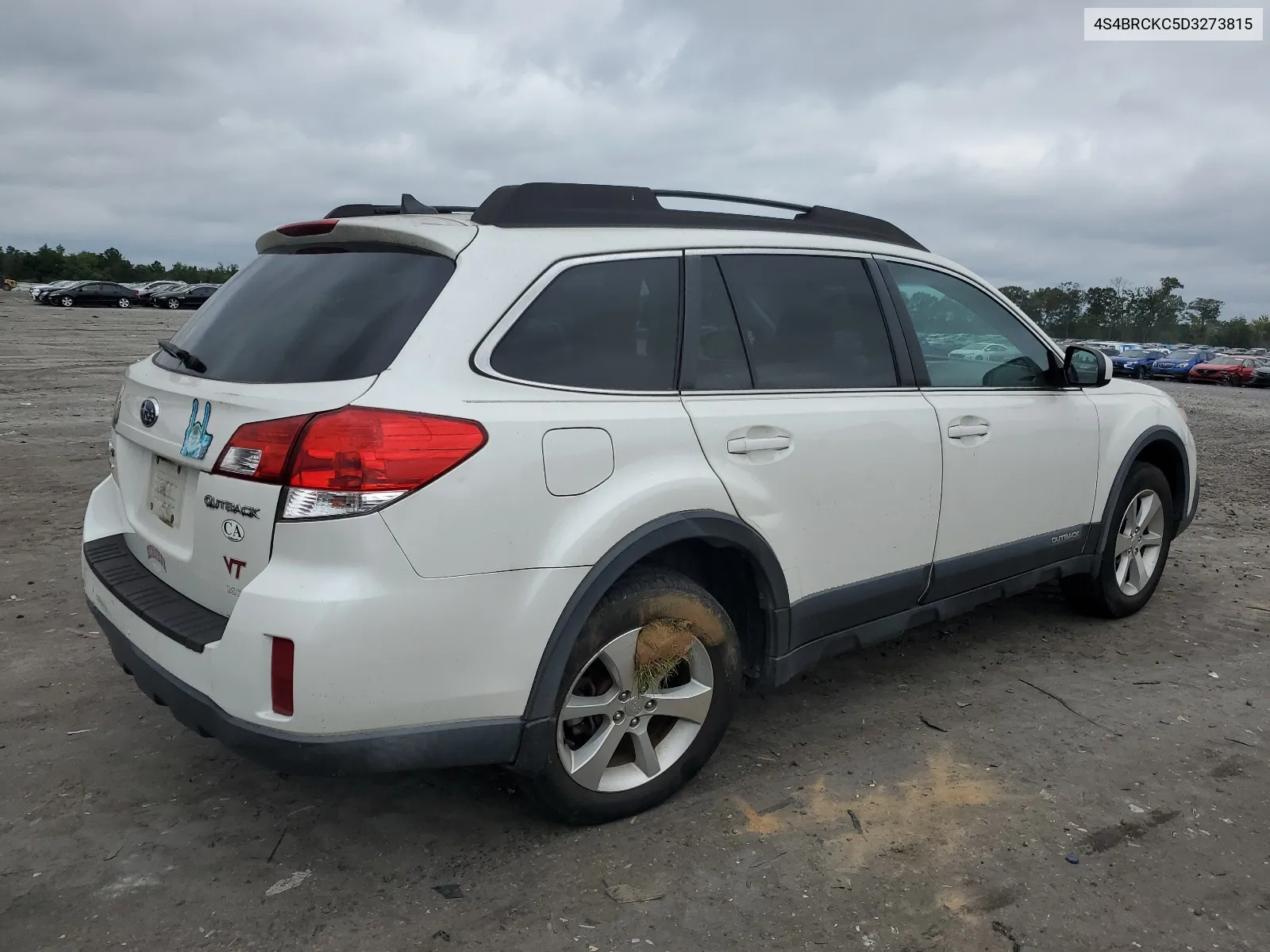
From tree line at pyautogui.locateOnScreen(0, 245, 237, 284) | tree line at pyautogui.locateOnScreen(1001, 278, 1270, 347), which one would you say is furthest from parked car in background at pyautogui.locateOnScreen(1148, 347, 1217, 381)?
tree line at pyautogui.locateOnScreen(0, 245, 237, 284)

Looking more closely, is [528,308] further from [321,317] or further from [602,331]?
[321,317]

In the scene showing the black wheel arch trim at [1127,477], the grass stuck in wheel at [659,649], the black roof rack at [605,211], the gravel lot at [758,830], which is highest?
the black roof rack at [605,211]

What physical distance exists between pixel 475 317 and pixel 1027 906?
2140 millimetres

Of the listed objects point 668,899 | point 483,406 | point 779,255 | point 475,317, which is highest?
point 779,255

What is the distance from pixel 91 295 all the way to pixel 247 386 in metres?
Result: 55.9

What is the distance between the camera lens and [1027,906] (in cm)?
265

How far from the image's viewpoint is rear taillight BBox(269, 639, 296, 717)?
238cm

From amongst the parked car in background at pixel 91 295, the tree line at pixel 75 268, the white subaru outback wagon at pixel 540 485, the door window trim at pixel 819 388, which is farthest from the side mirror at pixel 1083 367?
the tree line at pixel 75 268

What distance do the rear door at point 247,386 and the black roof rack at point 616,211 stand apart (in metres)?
0.35

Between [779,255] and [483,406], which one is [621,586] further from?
[779,255]

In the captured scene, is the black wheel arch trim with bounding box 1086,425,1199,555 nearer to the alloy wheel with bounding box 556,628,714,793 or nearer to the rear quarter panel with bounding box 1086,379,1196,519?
the rear quarter panel with bounding box 1086,379,1196,519

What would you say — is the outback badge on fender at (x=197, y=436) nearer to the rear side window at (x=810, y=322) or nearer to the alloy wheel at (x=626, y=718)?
the alloy wheel at (x=626, y=718)

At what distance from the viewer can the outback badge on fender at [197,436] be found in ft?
8.73

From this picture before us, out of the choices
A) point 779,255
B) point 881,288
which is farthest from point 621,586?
point 881,288
